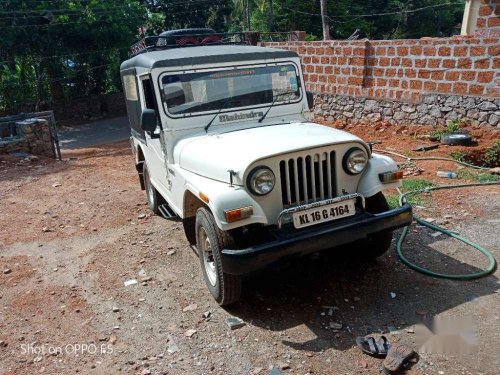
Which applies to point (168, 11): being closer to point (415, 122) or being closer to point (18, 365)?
point (415, 122)

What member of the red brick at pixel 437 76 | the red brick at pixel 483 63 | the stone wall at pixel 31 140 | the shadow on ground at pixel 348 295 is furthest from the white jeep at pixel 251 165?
the stone wall at pixel 31 140

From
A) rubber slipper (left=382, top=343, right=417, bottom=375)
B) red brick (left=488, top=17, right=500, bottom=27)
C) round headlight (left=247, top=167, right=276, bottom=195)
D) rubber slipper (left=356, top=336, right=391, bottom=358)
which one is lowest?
rubber slipper (left=356, top=336, right=391, bottom=358)

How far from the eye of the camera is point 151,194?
19.7 ft

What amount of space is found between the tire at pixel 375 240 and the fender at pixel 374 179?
196 millimetres

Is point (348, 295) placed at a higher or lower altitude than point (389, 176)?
lower

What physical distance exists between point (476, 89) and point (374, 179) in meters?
5.75

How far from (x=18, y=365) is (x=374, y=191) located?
3.03 m

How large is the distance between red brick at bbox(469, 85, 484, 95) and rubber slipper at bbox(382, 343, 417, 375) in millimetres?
6634

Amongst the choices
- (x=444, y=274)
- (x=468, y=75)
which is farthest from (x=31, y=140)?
(x=444, y=274)

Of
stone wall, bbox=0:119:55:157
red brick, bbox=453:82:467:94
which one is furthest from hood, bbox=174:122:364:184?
stone wall, bbox=0:119:55:157

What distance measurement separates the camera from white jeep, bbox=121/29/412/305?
128 inches

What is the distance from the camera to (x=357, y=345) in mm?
3076

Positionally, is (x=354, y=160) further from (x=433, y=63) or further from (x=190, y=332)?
(x=433, y=63)

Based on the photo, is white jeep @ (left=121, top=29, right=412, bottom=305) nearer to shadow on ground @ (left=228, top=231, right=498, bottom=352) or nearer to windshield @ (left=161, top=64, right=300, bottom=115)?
windshield @ (left=161, top=64, right=300, bottom=115)
